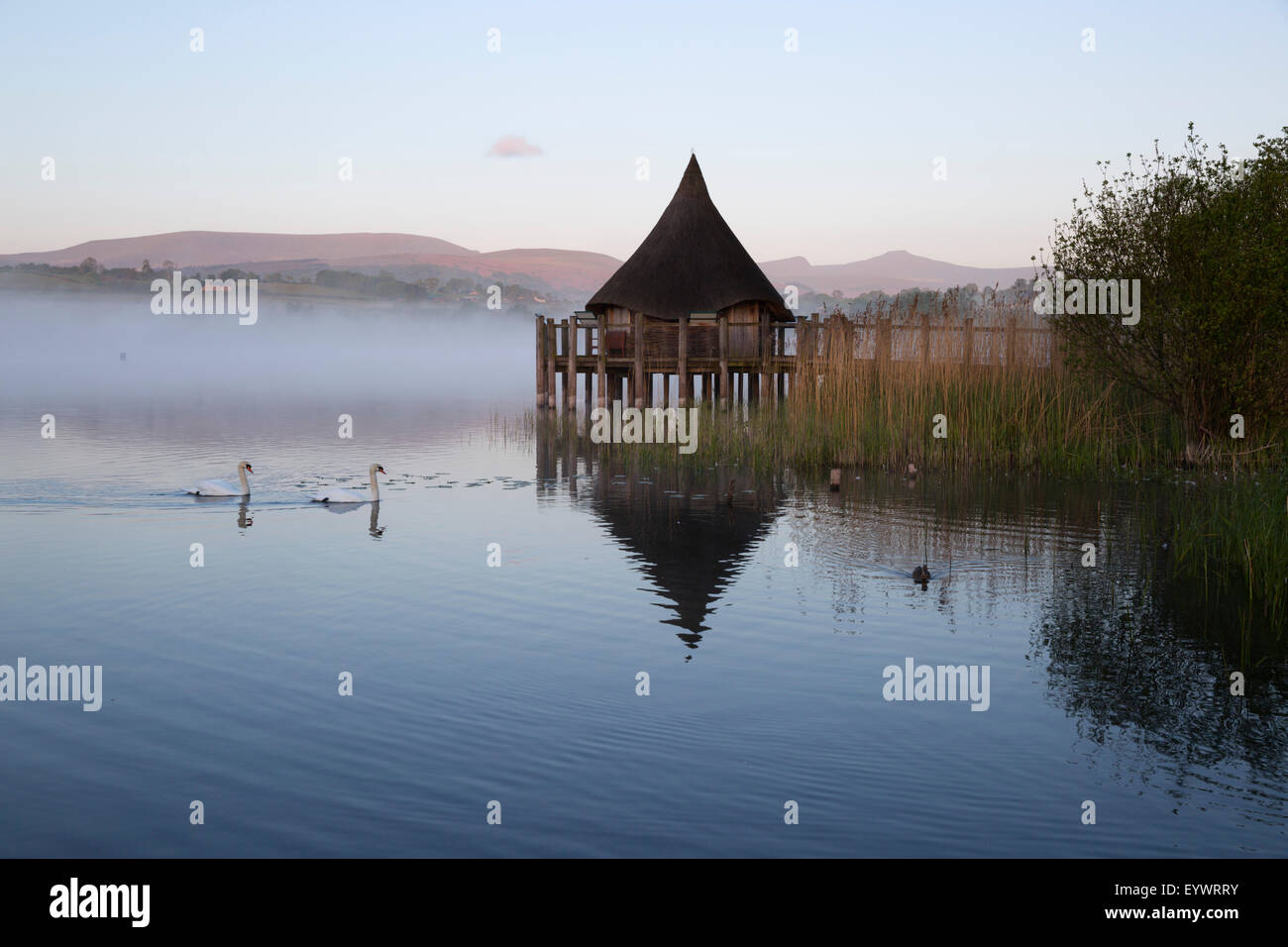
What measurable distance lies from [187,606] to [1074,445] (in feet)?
51.0

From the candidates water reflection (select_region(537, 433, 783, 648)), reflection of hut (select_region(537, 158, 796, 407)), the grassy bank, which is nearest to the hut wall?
reflection of hut (select_region(537, 158, 796, 407))

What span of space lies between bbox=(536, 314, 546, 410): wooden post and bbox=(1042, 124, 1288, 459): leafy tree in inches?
788

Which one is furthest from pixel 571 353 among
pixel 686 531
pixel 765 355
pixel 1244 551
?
pixel 1244 551

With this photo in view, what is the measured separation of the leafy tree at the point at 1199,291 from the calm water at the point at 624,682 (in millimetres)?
2407

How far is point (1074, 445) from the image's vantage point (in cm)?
2086

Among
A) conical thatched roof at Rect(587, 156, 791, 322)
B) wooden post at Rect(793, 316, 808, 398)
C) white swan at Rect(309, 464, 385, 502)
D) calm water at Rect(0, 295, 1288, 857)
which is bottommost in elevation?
calm water at Rect(0, 295, 1288, 857)

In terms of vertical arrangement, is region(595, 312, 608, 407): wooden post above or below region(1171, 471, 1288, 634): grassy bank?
above

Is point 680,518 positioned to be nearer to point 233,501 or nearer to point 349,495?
point 349,495

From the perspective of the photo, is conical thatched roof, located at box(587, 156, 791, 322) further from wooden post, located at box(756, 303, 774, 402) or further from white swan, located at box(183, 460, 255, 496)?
white swan, located at box(183, 460, 255, 496)

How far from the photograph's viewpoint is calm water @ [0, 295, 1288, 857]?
601 centimetres

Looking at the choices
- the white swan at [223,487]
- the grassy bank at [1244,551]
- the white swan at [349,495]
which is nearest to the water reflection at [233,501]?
the white swan at [223,487]
